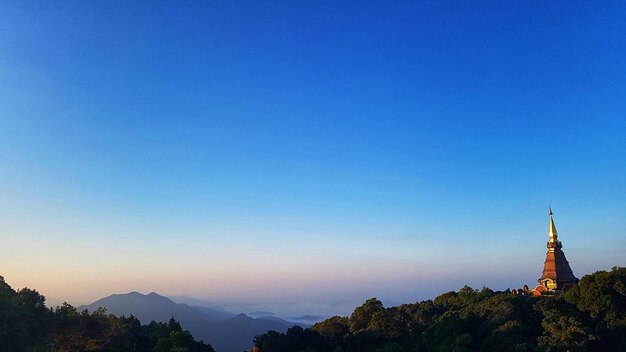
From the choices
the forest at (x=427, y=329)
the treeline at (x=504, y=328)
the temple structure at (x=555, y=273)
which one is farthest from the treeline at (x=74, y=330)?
the temple structure at (x=555, y=273)

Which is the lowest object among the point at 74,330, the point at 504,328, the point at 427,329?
the point at 427,329

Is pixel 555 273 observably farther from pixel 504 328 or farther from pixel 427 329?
pixel 504 328

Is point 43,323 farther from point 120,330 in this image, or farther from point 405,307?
point 405,307

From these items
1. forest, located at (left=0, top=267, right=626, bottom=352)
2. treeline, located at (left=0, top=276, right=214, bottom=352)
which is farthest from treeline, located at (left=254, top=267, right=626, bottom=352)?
treeline, located at (left=0, top=276, right=214, bottom=352)

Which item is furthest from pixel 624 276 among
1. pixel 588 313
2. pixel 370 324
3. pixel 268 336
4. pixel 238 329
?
pixel 238 329

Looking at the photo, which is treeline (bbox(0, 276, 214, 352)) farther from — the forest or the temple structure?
the temple structure

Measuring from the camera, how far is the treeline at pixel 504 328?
33219 mm

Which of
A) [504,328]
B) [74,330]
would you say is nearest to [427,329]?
[504,328]

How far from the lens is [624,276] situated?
38.9 meters

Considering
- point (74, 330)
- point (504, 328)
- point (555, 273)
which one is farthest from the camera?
point (555, 273)

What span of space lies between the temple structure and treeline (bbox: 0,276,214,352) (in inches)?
1806

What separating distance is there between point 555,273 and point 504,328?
35.2 m

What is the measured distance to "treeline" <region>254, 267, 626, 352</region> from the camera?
33.2 metres

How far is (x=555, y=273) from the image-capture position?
214 feet
